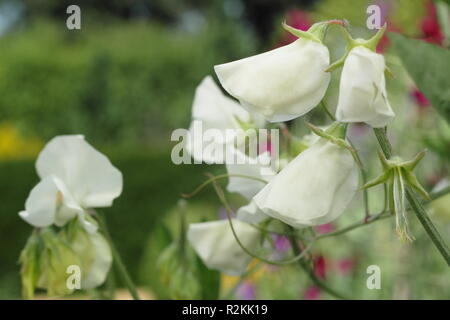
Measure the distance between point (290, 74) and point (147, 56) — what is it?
7.39 m

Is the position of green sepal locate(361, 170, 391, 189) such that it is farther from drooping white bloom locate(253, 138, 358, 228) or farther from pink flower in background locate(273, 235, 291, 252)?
pink flower in background locate(273, 235, 291, 252)

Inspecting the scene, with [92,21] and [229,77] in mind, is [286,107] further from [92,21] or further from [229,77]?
[92,21]

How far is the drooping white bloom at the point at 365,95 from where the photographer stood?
0.28 m

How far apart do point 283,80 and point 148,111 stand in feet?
23.8

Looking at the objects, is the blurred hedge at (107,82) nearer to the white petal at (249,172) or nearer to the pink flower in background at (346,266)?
the pink flower in background at (346,266)

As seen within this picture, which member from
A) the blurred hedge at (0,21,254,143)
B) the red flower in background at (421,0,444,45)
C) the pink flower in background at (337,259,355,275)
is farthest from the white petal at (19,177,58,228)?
the blurred hedge at (0,21,254,143)

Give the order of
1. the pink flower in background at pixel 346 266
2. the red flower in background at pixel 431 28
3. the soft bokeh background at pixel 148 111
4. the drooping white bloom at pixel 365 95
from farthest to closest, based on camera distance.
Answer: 1. the pink flower in background at pixel 346 266
2. the soft bokeh background at pixel 148 111
3. the red flower in background at pixel 431 28
4. the drooping white bloom at pixel 365 95

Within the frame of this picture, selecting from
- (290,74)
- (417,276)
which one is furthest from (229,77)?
(417,276)

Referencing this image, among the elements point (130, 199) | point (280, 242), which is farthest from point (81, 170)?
point (130, 199)

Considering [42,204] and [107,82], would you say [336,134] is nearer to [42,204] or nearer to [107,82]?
[42,204]

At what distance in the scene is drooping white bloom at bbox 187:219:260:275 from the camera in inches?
17.1

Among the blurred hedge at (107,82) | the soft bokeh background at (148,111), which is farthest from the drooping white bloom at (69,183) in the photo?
the blurred hedge at (107,82)

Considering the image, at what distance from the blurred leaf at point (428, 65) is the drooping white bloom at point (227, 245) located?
0.41ft

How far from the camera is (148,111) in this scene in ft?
24.6
